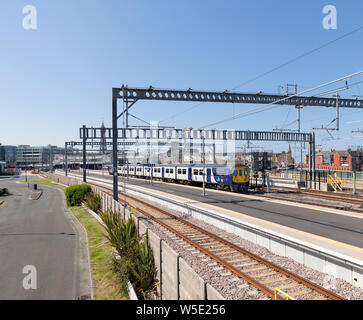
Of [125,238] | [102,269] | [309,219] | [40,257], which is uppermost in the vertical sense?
[309,219]

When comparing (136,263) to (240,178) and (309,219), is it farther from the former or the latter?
(240,178)

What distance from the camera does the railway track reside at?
7361 mm

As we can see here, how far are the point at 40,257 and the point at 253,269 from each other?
10281 mm

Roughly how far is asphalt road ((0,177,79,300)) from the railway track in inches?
202

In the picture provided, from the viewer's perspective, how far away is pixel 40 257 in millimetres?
13516

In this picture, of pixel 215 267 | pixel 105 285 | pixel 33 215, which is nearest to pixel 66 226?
pixel 33 215

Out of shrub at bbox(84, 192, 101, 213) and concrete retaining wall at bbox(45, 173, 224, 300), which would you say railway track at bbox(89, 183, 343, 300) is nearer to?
concrete retaining wall at bbox(45, 173, 224, 300)

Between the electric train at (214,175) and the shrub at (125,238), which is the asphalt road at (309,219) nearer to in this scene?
the shrub at (125,238)

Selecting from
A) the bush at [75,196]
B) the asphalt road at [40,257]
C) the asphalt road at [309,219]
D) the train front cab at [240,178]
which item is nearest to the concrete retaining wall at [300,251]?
the asphalt road at [309,219]

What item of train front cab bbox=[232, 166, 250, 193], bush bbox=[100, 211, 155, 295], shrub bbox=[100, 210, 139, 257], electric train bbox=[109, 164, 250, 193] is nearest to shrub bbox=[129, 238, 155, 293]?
bush bbox=[100, 211, 155, 295]

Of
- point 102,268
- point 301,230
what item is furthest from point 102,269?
point 301,230

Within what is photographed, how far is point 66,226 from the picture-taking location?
68.7 ft
